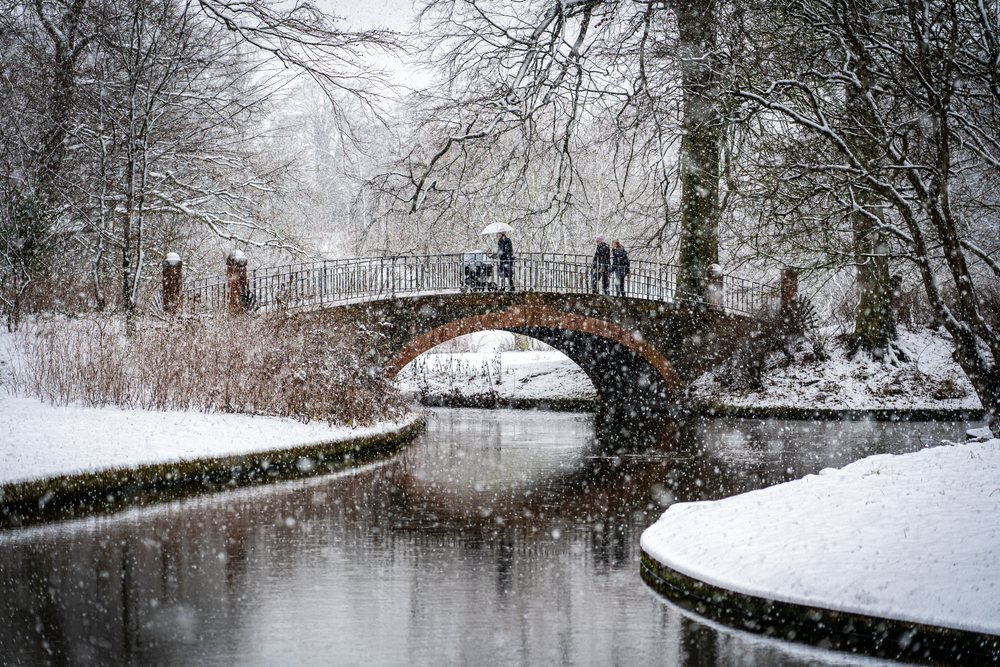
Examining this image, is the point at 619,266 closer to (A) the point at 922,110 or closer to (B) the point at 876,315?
(B) the point at 876,315

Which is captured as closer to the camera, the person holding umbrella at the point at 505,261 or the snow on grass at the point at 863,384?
the snow on grass at the point at 863,384

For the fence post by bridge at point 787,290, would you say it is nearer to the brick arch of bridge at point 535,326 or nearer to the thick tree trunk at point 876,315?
the thick tree trunk at point 876,315

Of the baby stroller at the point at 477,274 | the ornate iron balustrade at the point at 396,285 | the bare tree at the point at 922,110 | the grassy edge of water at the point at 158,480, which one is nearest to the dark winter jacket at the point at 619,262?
the ornate iron balustrade at the point at 396,285

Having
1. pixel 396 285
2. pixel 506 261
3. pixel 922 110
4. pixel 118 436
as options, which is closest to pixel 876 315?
pixel 506 261

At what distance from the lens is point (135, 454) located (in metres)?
11.7

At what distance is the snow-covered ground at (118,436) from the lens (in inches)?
428

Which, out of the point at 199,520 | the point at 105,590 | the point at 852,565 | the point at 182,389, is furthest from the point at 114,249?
the point at 852,565

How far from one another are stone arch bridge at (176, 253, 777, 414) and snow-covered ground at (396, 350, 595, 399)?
329cm

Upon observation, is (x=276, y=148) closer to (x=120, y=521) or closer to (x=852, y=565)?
(x=120, y=521)

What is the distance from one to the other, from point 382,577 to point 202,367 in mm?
8219

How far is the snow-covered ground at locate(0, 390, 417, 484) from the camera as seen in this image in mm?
10883

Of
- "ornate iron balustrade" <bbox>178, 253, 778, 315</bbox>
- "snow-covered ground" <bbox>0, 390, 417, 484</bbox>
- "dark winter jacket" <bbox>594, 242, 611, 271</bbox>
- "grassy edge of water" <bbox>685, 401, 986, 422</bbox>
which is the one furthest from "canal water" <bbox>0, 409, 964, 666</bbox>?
"dark winter jacket" <bbox>594, 242, 611, 271</bbox>

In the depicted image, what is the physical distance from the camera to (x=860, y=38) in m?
9.68

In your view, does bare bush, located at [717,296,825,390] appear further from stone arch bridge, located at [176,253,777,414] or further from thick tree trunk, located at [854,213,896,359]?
thick tree trunk, located at [854,213,896,359]
